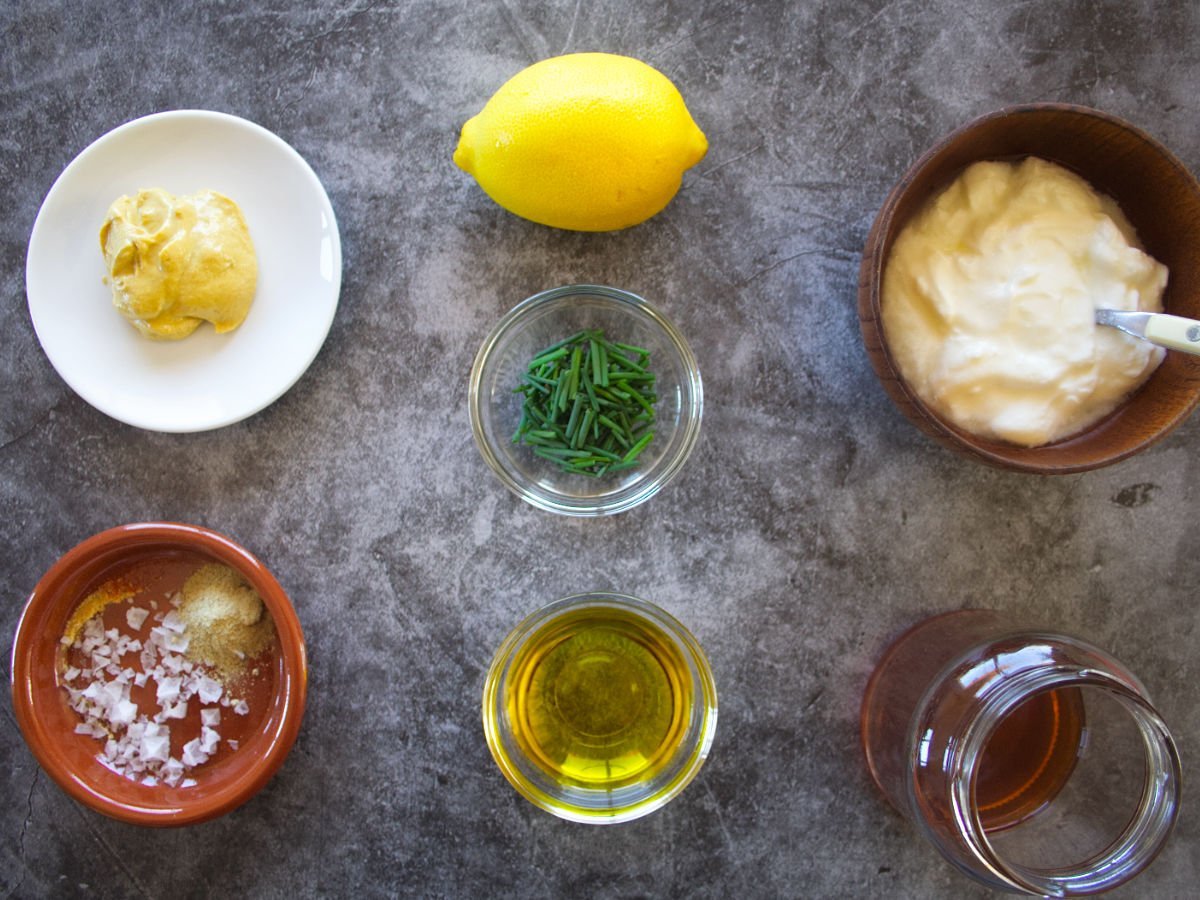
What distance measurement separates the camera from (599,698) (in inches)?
45.5

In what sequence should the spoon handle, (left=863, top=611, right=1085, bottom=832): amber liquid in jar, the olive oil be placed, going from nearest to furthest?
the spoon handle
(left=863, top=611, right=1085, bottom=832): amber liquid in jar
the olive oil

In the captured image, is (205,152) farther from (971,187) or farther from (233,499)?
(971,187)

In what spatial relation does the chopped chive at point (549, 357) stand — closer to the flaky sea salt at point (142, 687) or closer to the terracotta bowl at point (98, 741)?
the terracotta bowl at point (98, 741)

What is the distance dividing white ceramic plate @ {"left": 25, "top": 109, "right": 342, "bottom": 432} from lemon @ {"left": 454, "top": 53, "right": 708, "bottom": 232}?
0.88ft

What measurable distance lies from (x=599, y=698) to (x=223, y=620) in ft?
1.67

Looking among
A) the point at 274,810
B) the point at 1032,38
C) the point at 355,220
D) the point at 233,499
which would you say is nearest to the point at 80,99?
the point at 355,220

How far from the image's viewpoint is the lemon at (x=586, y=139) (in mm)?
1018

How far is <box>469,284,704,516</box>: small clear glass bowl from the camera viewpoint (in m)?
1.17

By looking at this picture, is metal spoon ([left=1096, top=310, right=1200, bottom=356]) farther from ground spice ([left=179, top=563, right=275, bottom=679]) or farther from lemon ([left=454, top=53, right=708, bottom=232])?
ground spice ([left=179, top=563, right=275, bottom=679])

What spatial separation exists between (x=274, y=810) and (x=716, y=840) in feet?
2.02

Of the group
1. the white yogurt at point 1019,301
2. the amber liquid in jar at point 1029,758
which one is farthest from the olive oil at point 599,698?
the white yogurt at point 1019,301

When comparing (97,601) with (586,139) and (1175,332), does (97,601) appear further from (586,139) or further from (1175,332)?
(1175,332)

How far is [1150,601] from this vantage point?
1217mm

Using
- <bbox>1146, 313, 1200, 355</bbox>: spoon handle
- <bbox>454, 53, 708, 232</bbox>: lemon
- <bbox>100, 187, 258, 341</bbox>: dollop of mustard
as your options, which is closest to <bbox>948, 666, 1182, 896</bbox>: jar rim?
<bbox>1146, 313, 1200, 355</bbox>: spoon handle
